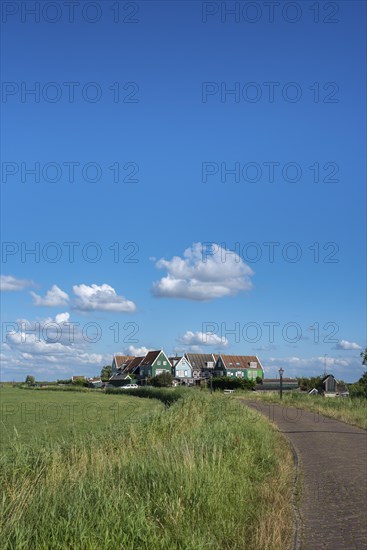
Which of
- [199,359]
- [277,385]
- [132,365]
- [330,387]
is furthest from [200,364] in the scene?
[330,387]

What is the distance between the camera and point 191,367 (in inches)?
5246

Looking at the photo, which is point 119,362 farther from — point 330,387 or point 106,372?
point 330,387

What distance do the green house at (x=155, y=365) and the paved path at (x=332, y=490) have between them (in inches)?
4113

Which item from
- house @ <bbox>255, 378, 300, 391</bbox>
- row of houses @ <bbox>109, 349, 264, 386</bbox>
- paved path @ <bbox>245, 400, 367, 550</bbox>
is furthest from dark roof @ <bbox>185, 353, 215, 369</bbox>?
paved path @ <bbox>245, 400, 367, 550</bbox>

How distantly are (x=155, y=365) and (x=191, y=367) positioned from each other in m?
10.7

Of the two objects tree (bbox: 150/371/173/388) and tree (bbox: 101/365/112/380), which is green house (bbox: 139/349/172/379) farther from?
tree (bbox: 101/365/112/380)

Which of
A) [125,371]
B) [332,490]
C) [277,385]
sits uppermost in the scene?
[125,371]

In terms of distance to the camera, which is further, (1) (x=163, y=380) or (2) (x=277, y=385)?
(2) (x=277, y=385)

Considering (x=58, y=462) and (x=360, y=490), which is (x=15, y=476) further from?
(x=360, y=490)

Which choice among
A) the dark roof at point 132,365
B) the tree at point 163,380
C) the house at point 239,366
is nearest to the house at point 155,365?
the dark roof at point 132,365

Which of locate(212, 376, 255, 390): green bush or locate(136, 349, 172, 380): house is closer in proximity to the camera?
locate(212, 376, 255, 390): green bush

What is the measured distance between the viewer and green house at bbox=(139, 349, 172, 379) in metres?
125

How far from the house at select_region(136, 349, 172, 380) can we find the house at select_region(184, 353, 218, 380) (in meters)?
7.09

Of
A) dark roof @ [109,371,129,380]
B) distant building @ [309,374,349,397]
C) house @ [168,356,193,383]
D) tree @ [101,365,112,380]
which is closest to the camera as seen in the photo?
distant building @ [309,374,349,397]
